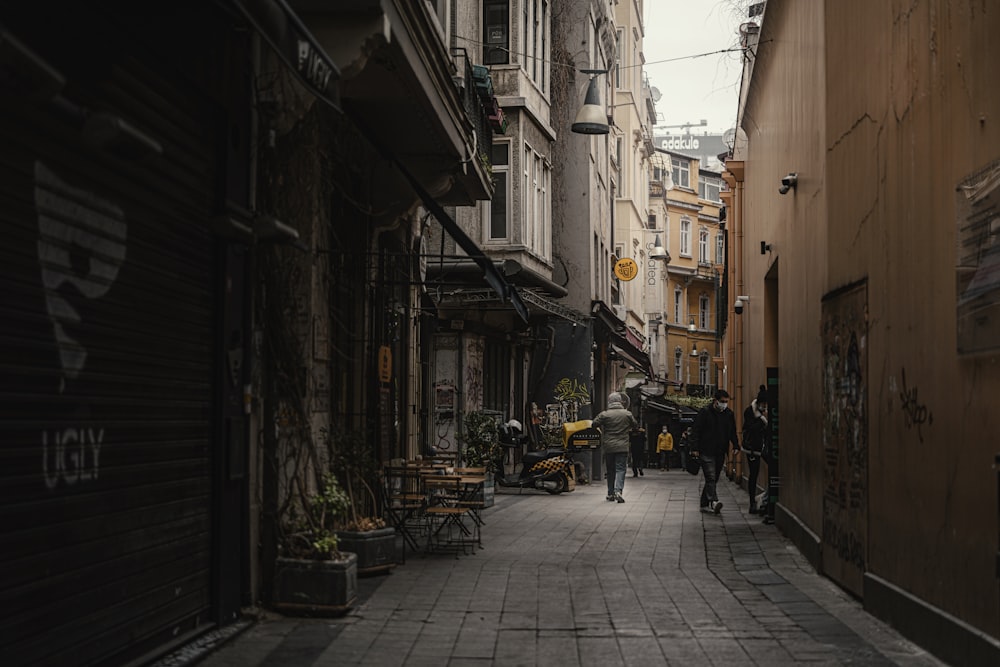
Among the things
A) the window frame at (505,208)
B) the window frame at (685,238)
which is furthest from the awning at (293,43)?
the window frame at (685,238)

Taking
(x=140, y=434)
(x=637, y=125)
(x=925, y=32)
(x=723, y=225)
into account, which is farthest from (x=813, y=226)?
(x=637, y=125)

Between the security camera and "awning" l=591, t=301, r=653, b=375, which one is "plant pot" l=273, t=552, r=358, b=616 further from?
"awning" l=591, t=301, r=653, b=375

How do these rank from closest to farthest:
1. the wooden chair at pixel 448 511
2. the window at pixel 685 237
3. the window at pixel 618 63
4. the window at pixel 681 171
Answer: the wooden chair at pixel 448 511 < the window at pixel 618 63 < the window at pixel 685 237 < the window at pixel 681 171

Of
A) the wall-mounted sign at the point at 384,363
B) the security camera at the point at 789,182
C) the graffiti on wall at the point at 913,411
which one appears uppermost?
the security camera at the point at 789,182

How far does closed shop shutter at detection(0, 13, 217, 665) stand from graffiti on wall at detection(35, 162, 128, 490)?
1 cm

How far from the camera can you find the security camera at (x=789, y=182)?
48.7 ft

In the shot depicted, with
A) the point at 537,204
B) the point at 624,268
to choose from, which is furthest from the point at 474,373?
the point at 624,268

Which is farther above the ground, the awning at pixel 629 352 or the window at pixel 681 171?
the window at pixel 681 171

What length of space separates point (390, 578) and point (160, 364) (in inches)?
179

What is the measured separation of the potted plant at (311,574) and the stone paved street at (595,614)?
16 centimetres

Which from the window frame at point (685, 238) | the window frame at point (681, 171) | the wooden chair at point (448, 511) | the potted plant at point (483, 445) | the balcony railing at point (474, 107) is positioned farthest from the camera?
the window frame at point (681, 171)

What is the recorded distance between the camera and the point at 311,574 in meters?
9.14

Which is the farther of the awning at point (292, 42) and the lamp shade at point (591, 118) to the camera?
the lamp shade at point (591, 118)

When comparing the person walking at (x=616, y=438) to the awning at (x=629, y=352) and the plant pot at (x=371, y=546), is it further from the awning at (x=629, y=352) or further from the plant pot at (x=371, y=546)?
the awning at (x=629, y=352)
